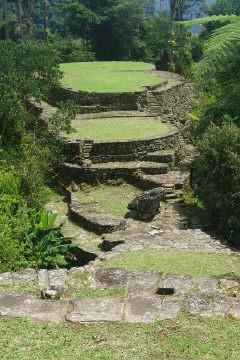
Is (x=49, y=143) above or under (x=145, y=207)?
above

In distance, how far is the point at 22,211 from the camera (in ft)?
41.2

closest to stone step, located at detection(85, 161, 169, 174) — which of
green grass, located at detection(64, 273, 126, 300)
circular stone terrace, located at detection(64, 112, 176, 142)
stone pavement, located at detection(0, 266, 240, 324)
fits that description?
circular stone terrace, located at detection(64, 112, 176, 142)

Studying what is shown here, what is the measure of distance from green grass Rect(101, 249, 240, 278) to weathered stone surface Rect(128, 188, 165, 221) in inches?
171

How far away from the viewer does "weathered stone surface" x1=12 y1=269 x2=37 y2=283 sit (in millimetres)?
6875

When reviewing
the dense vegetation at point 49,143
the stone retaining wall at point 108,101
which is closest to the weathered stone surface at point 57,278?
the dense vegetation at point 49,143

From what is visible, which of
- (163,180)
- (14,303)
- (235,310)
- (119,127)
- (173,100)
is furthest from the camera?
(173,100)

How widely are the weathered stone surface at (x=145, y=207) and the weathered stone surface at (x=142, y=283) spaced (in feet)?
22.9

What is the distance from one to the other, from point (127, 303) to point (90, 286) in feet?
2.39

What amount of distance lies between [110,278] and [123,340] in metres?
1.49

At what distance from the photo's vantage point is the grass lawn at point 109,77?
946 inches

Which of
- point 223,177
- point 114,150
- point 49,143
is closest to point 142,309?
point 223,177

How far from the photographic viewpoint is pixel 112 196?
16.2 m

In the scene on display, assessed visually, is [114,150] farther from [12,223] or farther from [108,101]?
[12,223]

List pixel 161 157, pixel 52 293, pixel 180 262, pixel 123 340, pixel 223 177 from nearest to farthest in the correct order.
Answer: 1. pixel 123 340
2. pixel 52 293
3. pixel 180 262
4. pixel 223 177
5. pixel 161 157
